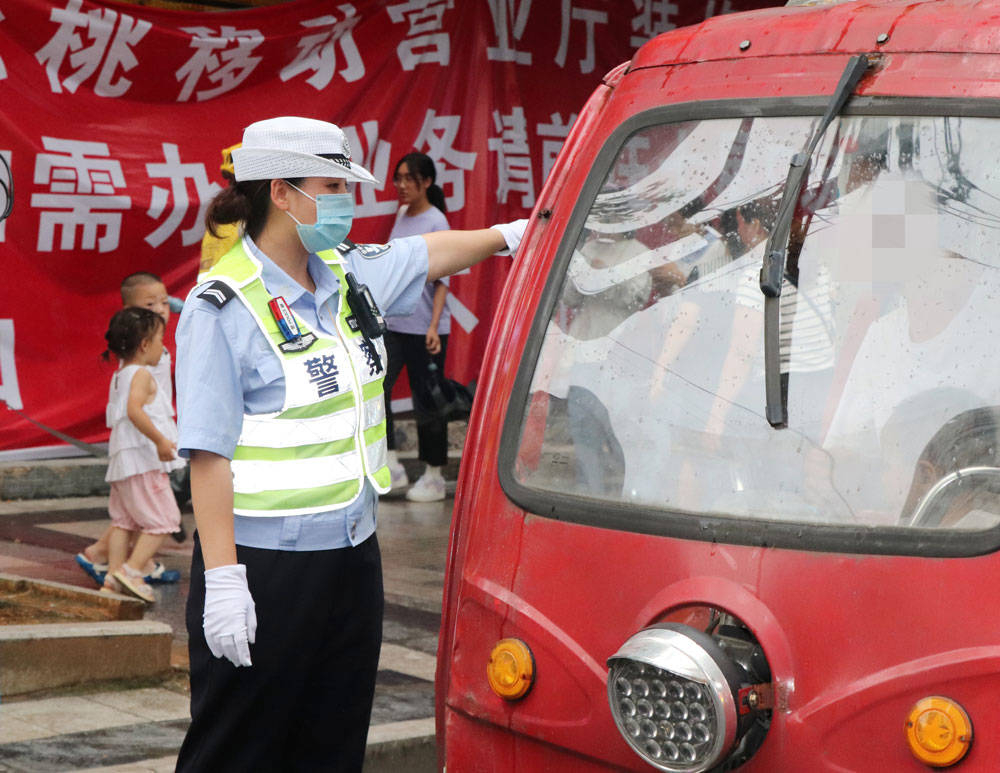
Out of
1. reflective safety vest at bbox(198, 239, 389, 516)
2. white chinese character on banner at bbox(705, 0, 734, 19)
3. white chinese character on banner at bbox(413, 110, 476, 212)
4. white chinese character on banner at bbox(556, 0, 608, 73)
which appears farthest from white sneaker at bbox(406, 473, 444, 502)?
reflective safety vest at bbox(198, 239, 389, 516)

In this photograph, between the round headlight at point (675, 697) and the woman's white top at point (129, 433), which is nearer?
the round headlight at point (675, 697)

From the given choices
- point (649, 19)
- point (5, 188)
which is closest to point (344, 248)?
point (5, 188)

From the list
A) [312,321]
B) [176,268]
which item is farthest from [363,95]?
[312,321]

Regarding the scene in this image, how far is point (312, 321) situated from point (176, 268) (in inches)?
220

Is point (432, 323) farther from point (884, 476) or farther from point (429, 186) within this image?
point (884, 476)

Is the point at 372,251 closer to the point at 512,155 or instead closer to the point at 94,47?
the point at 94,47

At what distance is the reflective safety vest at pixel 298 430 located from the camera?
3.27m

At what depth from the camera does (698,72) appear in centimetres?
304

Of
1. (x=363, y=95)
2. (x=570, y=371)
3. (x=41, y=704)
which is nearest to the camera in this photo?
(x=570, y=371)

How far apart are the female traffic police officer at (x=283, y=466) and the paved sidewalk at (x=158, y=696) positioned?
3.05ft

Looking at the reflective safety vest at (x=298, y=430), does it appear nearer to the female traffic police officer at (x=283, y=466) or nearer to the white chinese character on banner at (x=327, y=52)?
the female traffic police officer at (x=283, y=466)

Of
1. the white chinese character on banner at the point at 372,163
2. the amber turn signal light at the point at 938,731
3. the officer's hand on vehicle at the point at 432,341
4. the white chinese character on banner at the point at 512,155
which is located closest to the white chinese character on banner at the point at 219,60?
the white chinese character on banner at the point at 372,163

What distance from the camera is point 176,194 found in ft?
28.4

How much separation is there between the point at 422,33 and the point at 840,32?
281 inches
